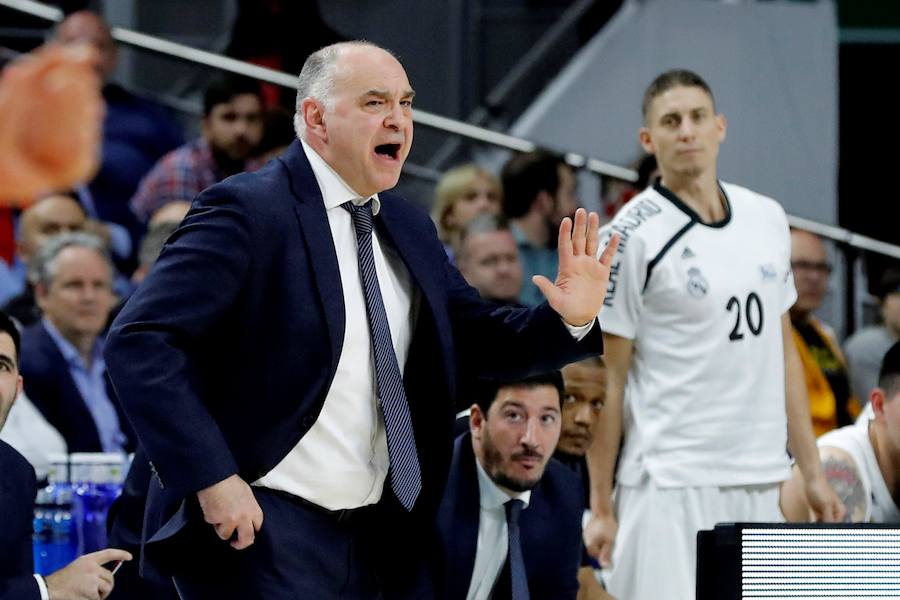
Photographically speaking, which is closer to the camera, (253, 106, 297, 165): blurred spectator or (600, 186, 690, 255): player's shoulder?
(600, 186, 690, 255): player's shoulder

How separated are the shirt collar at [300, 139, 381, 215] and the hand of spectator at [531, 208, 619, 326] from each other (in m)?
0.38

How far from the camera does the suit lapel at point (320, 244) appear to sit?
2590 millimetres

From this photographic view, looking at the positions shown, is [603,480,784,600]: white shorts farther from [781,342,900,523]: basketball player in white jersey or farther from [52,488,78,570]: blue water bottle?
[52,488,78,570]: blue water bottle

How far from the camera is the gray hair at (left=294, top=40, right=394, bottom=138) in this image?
109 inches

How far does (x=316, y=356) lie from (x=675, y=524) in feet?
4.87

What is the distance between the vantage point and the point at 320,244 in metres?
2.65

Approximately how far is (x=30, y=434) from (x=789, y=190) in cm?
424

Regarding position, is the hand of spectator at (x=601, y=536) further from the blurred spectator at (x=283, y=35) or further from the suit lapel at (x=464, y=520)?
the blurred spectator at (x=283, y=35)

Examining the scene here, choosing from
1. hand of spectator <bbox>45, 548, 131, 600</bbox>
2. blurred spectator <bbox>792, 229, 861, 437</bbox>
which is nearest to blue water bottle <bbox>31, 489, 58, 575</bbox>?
hand of spectator <bbox>45, 548, 131, 600</bbox>

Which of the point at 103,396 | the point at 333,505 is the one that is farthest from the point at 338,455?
the point at 103,396

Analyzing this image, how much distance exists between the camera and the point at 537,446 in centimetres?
359

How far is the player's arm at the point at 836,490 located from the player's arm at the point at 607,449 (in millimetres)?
480

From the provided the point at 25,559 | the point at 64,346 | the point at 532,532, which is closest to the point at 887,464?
the point at 532,532

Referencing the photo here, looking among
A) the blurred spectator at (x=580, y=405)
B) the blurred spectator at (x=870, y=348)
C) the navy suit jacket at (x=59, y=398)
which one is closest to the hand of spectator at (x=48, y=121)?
the navy suit jacket at (x=59, y=398)
